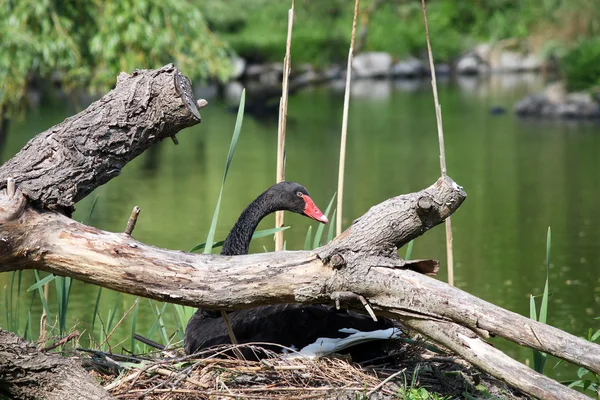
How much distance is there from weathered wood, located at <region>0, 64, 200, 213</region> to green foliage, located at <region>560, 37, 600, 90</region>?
21808 mm

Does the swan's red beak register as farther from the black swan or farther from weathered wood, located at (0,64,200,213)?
weathered wood, located at (0,64,200,213)

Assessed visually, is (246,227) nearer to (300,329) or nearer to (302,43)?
(300,329)

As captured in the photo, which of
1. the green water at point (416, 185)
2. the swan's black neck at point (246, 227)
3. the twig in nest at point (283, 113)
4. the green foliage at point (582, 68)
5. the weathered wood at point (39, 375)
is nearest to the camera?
the weathered wood at point (39, 375)

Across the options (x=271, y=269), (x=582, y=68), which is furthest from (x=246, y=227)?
(x=582, y=68)

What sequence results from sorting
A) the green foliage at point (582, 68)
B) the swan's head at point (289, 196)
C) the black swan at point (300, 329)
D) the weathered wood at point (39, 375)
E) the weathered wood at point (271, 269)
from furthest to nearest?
1. the green foliage at point (582, 68)
2. the swan's head at point (289, 196)
3. the black swan at point (300, 329)
4. the weathered wood at point (39, 375)
5. the weathered wood at point (271, 269)

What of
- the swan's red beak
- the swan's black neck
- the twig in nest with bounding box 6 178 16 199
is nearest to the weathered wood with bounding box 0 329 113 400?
the twig in nest with bounding box 6 178 16 199

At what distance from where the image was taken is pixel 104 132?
3324 mm

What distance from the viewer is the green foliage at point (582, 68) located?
23703 mm

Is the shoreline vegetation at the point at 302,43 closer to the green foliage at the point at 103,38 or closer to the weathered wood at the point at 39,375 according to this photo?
the green foliage at the point at 103,38

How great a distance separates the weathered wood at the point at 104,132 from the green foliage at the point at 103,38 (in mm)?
7901

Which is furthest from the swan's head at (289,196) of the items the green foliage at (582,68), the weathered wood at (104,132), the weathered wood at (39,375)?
the green foliage at (582,68)

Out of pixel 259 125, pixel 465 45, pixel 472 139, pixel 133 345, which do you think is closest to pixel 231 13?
pixel 465 45

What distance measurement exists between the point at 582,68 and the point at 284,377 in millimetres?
22197

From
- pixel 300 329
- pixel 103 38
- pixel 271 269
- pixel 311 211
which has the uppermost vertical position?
pixel 103 38
